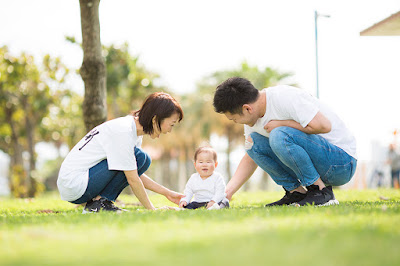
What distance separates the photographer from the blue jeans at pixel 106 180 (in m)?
4.70

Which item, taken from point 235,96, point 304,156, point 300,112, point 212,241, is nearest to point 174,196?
point 235,96

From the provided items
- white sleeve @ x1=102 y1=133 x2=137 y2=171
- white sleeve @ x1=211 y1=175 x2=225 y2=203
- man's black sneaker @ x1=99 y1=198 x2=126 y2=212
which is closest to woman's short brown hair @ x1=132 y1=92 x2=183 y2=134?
white sleeve @ x1=102 y1=133 x2=137 y2=171

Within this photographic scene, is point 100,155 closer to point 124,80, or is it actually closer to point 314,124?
point 314,124

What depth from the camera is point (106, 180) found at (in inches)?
188

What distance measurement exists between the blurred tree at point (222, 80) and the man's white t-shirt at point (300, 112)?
21.7m

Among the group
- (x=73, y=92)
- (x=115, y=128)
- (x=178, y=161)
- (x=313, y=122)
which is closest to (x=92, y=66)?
(x=115, y=128)

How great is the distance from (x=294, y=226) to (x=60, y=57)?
73.1 feet

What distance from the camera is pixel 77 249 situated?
2.34m

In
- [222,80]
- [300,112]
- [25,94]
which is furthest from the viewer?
[222,80]

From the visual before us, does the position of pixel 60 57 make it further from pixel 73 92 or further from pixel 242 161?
pixel 242 161

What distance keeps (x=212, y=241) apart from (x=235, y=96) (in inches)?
97.2

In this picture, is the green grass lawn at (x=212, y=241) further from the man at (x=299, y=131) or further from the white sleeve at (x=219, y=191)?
the white sleeve at (x=219, y=191)

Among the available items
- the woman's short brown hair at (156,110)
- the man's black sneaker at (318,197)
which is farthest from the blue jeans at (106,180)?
the man's black sneaker at (318,197)

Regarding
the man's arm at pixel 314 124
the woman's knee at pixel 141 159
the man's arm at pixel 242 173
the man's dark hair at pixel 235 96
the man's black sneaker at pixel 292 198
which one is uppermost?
the man's dark hair at pixel 235 96
